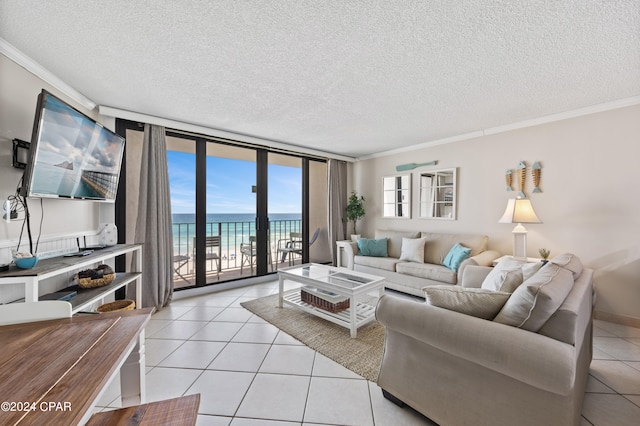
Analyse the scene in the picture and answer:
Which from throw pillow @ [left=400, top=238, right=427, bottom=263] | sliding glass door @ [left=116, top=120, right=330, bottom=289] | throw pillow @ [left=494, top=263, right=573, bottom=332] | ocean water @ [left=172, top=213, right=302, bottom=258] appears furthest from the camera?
ocean water @ [left=172, top=213, right=302, bottom=258]

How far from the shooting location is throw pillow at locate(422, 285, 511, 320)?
140 cm

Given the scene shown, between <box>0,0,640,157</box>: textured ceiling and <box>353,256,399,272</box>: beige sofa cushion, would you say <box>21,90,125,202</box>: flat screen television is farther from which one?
<box>353,256,399,272</box>: beige sofa cushion

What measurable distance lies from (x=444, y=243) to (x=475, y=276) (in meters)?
1.31

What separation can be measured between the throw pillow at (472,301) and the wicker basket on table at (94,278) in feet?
8.90

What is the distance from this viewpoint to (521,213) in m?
3.01

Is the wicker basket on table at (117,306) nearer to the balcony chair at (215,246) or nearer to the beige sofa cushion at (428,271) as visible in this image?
the balcony chair at (215,246)

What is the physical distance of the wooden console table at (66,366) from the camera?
58cm

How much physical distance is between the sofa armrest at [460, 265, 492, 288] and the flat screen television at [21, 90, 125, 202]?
3.63 meters

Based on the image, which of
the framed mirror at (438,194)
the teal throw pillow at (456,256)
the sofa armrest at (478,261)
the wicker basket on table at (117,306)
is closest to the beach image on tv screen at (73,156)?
the wicker basket on table at (117,306)

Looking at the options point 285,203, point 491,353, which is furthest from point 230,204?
point 491,353

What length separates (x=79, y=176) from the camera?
221cm

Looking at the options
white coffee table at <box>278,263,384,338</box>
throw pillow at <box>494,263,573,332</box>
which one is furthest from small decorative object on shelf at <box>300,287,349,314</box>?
throw pillow at <box>494,263,573,332</box>

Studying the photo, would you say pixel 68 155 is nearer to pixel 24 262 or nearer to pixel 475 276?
pixel 24 262

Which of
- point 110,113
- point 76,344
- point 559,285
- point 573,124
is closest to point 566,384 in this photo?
point 559,285
